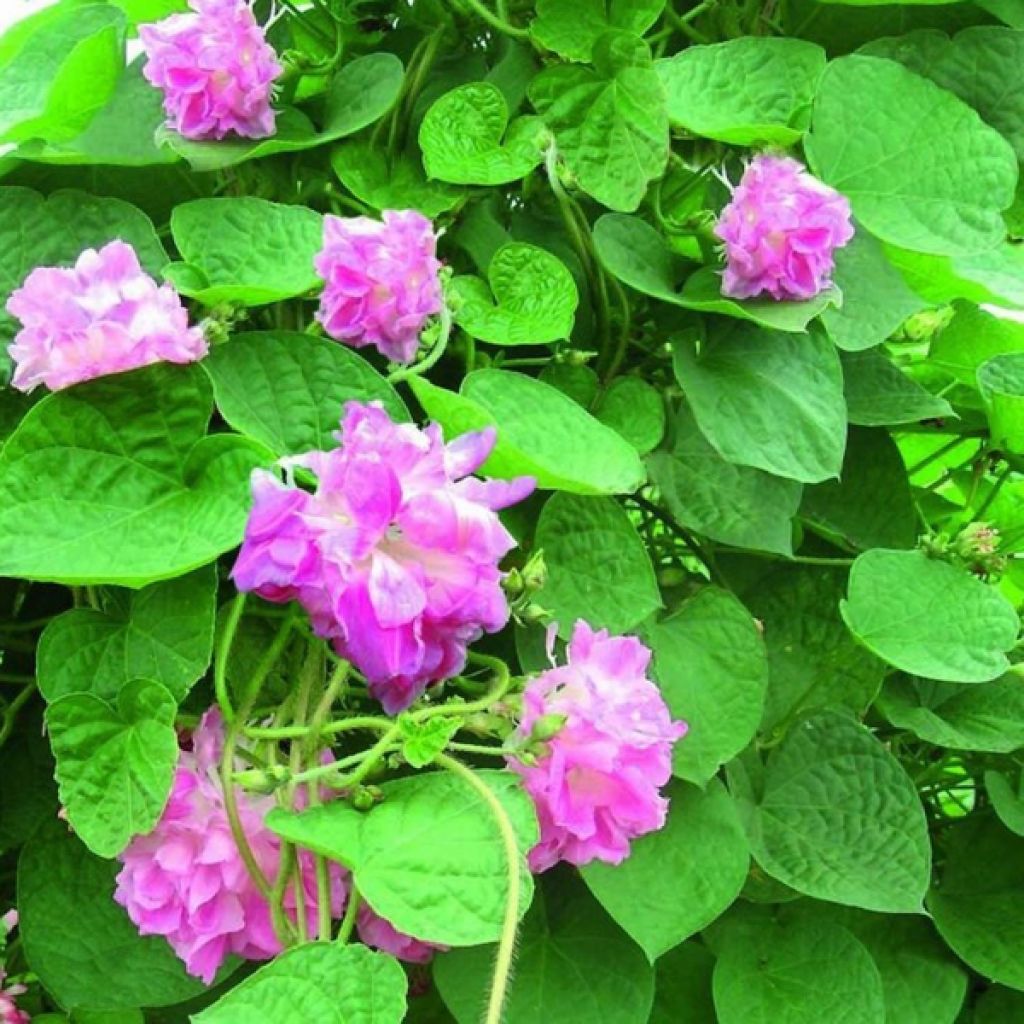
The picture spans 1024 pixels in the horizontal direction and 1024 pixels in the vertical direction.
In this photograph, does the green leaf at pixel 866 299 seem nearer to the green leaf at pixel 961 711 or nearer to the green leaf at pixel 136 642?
the green leaf at pixel 961 711

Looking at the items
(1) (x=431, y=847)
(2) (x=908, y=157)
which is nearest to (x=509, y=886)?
(1) (x=431, y=847)

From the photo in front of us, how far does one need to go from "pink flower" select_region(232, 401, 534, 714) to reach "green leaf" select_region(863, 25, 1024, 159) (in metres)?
0.45

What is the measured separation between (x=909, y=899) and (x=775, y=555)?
201 millimetres

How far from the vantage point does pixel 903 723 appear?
2.51 ft

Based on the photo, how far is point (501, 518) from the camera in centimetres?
67

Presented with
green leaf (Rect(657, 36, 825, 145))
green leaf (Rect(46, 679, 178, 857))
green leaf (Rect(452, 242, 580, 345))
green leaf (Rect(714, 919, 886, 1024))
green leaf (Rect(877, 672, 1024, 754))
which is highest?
green leaf (Rect(657, 36, 825, 145))

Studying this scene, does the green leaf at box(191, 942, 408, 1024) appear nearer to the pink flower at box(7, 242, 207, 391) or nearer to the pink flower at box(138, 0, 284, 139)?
the pink flower at box(7, 242, 207, 391)

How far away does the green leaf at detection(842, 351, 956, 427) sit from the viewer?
2.45 feet

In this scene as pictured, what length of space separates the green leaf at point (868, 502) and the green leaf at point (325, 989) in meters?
0.42

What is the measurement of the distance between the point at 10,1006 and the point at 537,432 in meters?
0.39

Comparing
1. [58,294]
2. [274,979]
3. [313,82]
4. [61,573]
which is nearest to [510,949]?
[274,979]

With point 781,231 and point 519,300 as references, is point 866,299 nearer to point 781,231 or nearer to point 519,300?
point 781,231

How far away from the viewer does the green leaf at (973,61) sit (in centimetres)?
80

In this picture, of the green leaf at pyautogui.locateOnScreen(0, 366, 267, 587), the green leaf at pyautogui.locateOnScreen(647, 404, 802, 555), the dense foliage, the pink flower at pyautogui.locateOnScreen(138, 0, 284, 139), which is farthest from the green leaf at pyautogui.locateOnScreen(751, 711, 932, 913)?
the pink flower at pyautogui.locateOnScreen(138, 0, 284, 139)
